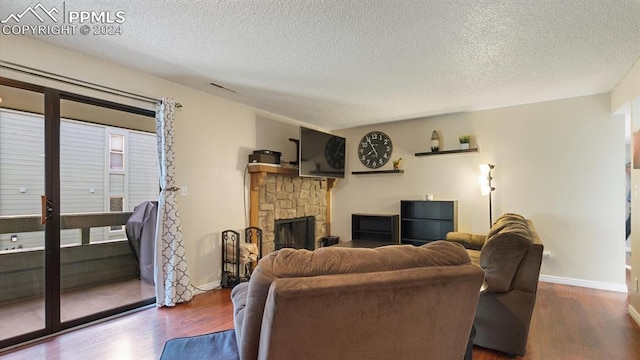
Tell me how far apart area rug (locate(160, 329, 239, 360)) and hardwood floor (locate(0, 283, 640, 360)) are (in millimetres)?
526

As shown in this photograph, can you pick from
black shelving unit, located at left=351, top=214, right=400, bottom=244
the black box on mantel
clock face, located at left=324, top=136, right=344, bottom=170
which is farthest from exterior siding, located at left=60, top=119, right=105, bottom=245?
black shelving unit, located at left=351, top=214, right=400, bottom=244

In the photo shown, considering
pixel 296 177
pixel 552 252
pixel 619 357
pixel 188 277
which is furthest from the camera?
pixel 296 177

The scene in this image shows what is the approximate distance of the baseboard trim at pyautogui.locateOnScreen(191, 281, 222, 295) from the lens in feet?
11.7

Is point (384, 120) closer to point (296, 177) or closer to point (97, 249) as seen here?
point (296, 177)

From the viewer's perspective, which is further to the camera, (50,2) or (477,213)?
(477,213)

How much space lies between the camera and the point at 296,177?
4.96 meters

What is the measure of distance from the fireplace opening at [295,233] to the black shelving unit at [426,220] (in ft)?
4.99

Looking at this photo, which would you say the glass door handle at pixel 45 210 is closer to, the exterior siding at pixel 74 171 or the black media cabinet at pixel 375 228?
the exterior siding at pixel 74 171

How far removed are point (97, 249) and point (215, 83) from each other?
2171 millimetres

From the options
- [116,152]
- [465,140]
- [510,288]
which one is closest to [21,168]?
[116,152]

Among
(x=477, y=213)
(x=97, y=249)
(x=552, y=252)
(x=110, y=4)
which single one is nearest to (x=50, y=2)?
(x=110, y=4)

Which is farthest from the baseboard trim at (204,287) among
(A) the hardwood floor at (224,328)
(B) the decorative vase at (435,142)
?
(B) the decorative vase at (435,142)

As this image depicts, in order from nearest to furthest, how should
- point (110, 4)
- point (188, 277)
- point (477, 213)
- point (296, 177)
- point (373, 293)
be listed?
point (373, 293)
point (110, 4)
point (188, 277)
point (477, 213)
point (296, 177)

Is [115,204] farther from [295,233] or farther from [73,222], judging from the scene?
[295,233]
